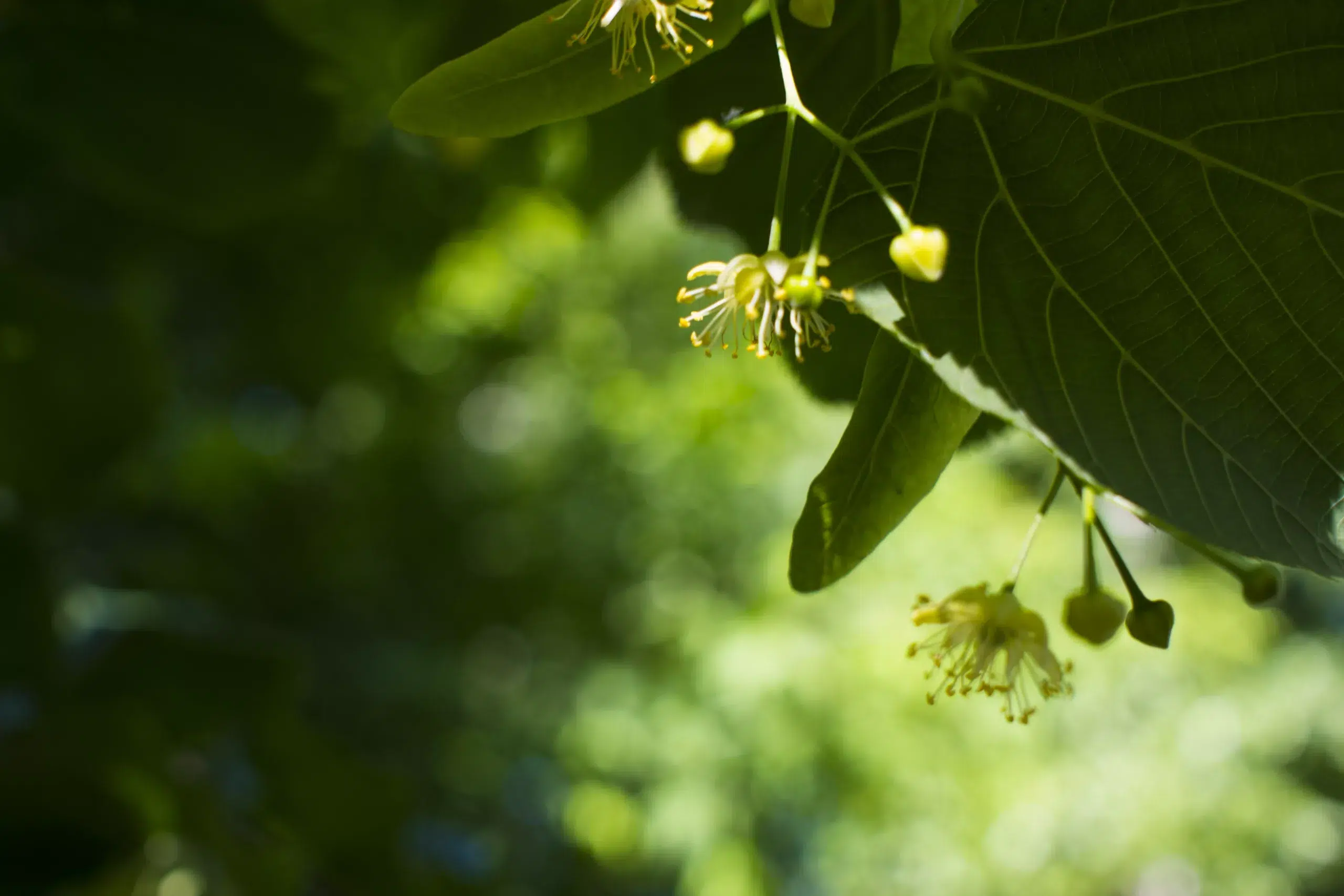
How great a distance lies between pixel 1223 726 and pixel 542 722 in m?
2.65

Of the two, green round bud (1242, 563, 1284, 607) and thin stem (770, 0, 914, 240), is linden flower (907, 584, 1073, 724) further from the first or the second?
thin stem (770, 0, 914, 240)

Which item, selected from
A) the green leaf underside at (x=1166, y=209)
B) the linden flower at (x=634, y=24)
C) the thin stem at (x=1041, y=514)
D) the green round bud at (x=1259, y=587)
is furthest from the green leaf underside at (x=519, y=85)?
the green round bud at (x=1259, y=587)

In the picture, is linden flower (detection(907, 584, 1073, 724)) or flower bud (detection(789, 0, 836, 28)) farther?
linden flower (detection(907, 584, 1073, 724))

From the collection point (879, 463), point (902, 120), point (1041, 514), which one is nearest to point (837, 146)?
point (902, 120)

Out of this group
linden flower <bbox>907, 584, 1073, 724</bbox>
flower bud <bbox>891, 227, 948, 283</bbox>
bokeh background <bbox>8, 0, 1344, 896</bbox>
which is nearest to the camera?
flower bud <bbox>891, 227, 948, 283</bbox>

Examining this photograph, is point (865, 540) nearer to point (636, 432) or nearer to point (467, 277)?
point (467, 277)

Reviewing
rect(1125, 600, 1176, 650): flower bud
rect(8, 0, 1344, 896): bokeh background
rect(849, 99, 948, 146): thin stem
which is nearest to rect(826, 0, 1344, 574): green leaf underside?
rect(849, 99, 948, 146): thin stem

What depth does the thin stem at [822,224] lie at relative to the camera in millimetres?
425

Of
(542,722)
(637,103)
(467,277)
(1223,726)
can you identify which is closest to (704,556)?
(542,722)

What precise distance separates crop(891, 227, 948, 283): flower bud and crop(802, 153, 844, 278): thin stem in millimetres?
33

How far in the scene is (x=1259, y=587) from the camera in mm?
581

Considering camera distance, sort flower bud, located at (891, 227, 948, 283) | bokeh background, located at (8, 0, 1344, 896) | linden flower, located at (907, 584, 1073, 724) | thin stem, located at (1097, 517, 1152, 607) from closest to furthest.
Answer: flower bud, located at (891, 227, 948, 283), thin stem, located at (1097, 517, 1152, 607), linden flower, located at (907, 584, 1073, 724), bokeh background, located at (8, 0, 1344, 896)

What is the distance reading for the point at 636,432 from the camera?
380cm

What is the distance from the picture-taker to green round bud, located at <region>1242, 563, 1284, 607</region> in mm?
576
